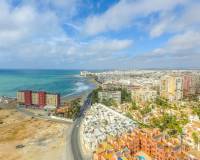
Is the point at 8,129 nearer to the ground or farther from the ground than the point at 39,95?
nearer to the ground

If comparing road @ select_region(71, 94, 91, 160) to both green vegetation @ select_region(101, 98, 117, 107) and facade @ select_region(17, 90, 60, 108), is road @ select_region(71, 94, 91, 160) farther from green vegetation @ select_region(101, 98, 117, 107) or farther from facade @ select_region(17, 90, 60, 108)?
green vegetation @ select_region(101, 98, 117, 107)

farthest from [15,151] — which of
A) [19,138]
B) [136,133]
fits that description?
[136,133]

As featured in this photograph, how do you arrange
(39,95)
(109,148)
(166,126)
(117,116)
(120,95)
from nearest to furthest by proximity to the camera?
(109,148)
(166,126)
(117,116)
(39,95)
(120,95)

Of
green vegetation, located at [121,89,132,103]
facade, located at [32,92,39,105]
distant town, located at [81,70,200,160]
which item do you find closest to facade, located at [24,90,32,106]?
facade, located at [32,92,39,105]

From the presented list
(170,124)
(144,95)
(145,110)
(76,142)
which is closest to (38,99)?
(76,142)

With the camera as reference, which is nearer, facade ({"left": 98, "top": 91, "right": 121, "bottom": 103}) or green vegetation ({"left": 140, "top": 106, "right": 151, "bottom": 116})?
green vegetation ({"left": 140, "top": 106, "right": 151, "bottom": 116})

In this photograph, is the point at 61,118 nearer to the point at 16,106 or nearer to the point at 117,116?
the point at 117,116
